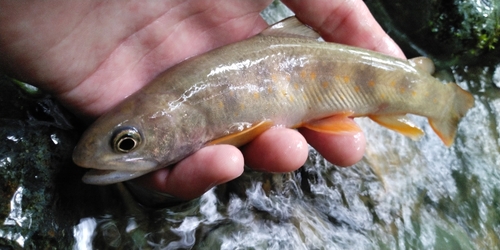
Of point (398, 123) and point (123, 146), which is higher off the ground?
point (123, 146)

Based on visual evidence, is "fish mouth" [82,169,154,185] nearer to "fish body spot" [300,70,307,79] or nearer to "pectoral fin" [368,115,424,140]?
"fish body spot" [300,70,307,79]

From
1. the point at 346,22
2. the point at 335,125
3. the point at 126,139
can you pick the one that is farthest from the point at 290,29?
the point at 126,139

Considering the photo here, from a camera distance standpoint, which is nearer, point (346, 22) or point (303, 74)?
point (303, 74)

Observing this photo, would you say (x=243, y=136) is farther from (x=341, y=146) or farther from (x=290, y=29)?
(x=290, y=29)

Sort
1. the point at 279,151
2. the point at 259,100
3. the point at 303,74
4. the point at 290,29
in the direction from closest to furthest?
the point at 279,151, the point at 259,100, the point at 303,74, the point at 290,29

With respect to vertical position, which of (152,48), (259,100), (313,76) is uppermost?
(152,48)

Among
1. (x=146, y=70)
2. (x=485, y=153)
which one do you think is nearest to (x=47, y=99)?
(x=146, y=70)

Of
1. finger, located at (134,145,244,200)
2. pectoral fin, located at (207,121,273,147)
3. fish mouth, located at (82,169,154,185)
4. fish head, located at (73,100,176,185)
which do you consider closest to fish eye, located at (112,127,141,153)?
fish head, located at (73,100,176,185)

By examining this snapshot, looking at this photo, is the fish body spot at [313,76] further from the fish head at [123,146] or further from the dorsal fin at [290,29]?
the fish head at [123,146]
